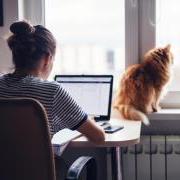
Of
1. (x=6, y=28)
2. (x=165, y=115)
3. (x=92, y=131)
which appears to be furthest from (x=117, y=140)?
(x=6, y=28)

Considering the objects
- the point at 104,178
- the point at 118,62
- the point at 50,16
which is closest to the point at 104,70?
the point at 118,62

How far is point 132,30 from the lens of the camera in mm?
2494

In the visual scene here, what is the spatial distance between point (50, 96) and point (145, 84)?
0.94 m

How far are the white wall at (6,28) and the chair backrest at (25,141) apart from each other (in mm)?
1172

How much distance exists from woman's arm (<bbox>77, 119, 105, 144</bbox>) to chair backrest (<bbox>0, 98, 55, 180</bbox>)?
26 centimetres

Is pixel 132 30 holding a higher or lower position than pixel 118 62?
higher

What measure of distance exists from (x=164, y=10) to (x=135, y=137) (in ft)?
3.46

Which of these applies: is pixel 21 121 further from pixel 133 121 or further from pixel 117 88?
pixel 117 88

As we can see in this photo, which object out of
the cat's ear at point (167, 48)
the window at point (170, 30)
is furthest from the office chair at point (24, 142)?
the window at point (170, 30)

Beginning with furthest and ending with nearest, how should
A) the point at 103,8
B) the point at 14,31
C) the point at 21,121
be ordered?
the point at 103,8 → the point at 14,31 → the point at 21,121

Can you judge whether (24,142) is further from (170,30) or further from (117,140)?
(170,30)

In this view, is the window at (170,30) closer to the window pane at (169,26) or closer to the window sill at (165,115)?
the window pane at (169,26)

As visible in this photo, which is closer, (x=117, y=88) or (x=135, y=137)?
(x=135, y=137)

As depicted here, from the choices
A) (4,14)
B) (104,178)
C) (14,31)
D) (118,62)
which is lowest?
(104,178)
